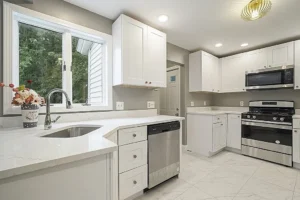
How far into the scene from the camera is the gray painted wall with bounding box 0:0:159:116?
1.69 meters

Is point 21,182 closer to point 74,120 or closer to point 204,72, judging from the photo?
point 74,120

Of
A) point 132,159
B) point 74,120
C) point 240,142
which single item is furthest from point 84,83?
point 240,142

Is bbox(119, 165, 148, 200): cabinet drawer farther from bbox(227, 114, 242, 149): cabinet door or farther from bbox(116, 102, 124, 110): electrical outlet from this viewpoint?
bbox(227, 114, 242, 149): cabinet door

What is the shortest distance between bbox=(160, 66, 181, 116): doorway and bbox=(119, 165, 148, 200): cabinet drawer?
2114mm

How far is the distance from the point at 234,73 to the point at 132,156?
323cm

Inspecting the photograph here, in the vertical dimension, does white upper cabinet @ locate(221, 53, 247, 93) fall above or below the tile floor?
above

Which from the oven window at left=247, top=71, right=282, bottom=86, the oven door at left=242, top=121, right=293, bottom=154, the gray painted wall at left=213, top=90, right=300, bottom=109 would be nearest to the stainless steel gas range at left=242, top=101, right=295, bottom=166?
the oven door at left=242, top=121, right=293, bottom=154

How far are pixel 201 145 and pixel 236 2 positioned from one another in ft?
8.43

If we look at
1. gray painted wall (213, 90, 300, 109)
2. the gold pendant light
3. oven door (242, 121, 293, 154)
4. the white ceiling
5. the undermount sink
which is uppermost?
the white ceiling

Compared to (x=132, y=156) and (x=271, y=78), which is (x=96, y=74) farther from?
(x=271, y=78)

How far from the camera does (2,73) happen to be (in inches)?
57.1

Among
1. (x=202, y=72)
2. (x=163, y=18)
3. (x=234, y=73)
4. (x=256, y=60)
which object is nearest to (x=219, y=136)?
(x=202, y=72)

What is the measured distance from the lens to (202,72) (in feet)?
10.9

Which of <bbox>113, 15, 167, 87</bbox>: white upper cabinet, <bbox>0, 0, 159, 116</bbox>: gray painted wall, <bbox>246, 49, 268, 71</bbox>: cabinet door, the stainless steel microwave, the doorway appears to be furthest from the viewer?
the doorway
